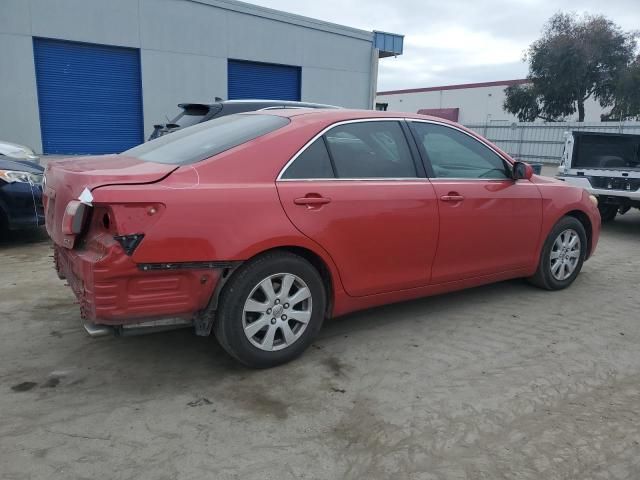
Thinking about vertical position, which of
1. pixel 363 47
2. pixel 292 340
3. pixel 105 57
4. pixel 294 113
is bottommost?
pixel 292 340

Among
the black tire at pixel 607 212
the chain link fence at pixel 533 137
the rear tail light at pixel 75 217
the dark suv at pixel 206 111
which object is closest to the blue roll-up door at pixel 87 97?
the dark suv at pixel 206 111

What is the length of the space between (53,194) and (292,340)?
1765 millimetres

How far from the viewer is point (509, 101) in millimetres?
34875

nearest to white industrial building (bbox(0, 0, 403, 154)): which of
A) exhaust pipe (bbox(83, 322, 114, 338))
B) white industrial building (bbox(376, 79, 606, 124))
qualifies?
exhaust pipe (bbox(83, 322, 114, 338))

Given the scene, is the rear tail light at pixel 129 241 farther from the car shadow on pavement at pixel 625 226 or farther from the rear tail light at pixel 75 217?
the car shadow on pavement at pixel 625 226

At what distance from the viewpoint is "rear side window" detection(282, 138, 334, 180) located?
333 cm

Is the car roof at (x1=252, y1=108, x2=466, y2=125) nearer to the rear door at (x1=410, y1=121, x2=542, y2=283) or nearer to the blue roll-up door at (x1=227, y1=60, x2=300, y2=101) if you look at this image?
the rear door at (x1=410, y1=121, x2=542, y2=283)

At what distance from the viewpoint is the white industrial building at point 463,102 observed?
44469 mm

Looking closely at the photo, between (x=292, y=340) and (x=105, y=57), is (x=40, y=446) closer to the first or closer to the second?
(x=292, y=340)

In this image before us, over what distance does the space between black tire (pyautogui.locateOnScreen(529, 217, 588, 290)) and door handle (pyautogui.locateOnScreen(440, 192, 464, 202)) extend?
4.28ft

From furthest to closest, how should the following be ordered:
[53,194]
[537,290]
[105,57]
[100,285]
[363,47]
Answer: [363,47]
[105,57]
[537,290]
[53,194]
[100,285]

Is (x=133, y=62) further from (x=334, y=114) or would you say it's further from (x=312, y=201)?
(x=312, y=201)

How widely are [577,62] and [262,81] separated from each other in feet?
71.8

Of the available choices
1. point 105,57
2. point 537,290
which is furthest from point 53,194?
point 105,57
